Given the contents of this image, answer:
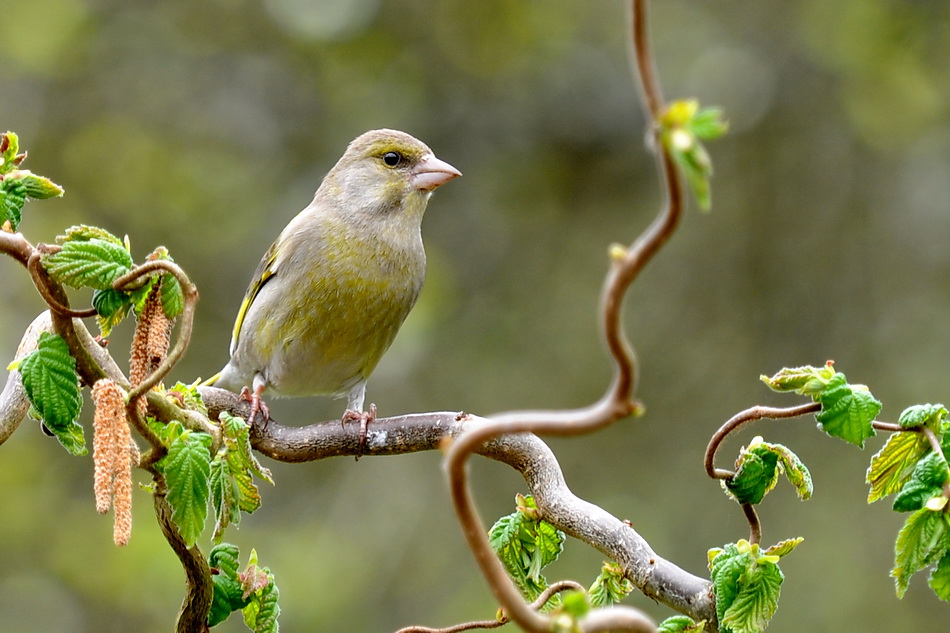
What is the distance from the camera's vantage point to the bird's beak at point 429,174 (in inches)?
190

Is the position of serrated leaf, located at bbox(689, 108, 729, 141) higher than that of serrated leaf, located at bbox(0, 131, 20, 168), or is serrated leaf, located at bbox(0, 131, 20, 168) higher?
serrated leaf, located at bbox(0, 131, 20, 168)

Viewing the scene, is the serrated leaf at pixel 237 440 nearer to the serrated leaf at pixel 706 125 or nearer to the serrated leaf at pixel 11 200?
the serrated leaf at pixel 11 200

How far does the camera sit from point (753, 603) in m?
2.17

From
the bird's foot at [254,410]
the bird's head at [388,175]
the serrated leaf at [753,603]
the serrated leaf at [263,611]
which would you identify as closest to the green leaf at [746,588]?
the serrated leaf at [753,603]

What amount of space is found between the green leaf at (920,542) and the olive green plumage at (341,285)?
256 cm

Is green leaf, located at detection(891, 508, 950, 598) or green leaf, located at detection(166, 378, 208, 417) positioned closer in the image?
green leaf, located at detection(891, 508, 950, 598)

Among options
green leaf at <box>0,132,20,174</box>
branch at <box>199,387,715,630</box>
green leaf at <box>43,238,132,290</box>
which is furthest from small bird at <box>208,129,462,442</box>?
green leaf at <box>43,238,132,290</box>

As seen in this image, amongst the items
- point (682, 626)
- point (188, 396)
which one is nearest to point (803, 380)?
point (682, 626)

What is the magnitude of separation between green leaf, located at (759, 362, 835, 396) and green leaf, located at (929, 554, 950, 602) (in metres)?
0.36

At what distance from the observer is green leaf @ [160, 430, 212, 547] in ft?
6.76

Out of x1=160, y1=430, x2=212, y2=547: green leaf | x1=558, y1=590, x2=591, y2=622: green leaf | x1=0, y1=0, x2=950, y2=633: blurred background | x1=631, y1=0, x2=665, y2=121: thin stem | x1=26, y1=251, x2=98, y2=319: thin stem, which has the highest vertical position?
x1=0, y1=0, x2=950, y2=633: blurred background

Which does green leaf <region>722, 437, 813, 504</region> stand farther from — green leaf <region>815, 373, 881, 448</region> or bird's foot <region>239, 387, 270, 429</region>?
bird's foot <region>239, 387, 270, 429</region>

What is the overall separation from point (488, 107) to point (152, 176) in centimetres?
269

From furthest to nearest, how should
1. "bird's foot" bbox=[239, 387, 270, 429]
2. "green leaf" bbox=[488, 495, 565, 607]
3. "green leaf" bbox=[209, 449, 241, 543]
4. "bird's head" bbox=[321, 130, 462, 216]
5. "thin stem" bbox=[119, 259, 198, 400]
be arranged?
"bird's head" bbox=[321, 130, 462, 216]
"bird's foot" bbox=[239, 387, 270, 429]
"green leaf" bbox=[488, 495, 565, 607]
"green leaf" bbox=[209, 449, 241, 543]
"thin stem" bbox=[119, 259, 198, 400]
